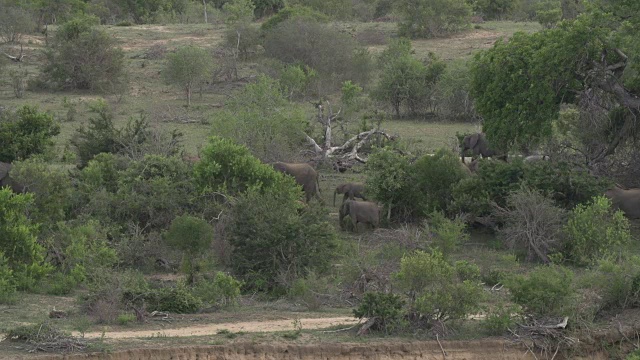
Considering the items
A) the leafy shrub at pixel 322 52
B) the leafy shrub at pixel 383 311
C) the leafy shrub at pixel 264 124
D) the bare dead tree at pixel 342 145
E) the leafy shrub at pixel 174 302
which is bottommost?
the leafy shrub at pixel 322 52

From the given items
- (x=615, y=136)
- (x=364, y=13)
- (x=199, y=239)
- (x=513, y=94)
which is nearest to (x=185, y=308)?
(x=199, y=239)

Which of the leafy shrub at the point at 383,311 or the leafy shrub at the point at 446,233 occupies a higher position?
the leafy shrub at the point at 383,311

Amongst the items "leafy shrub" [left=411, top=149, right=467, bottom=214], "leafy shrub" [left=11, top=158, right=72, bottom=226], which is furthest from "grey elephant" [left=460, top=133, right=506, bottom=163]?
"leafy shrub" [left=11, top=158, right=72, bottom=226]

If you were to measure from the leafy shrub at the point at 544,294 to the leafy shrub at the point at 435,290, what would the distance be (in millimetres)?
486

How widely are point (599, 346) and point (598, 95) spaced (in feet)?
26.4

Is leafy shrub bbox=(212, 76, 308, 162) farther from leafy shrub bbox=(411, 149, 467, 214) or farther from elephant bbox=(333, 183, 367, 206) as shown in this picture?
leafy shrub bbox=(411, 149, 467, 214)

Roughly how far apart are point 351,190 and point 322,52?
Result: 56.7 ft

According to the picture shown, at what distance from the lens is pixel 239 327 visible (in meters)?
14.2

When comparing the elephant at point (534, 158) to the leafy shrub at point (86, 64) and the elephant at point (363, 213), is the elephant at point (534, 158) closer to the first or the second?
the elephant at point (363, 213)

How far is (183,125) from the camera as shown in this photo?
31109 millimetres

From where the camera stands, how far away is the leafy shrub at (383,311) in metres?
14.0

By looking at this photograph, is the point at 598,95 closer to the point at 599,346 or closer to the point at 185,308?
the point at 599,346

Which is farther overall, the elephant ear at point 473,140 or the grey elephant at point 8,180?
the elephant ear at point 473,140

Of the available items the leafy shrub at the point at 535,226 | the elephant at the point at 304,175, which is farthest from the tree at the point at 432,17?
the leafy shrub at the point at 535,226
